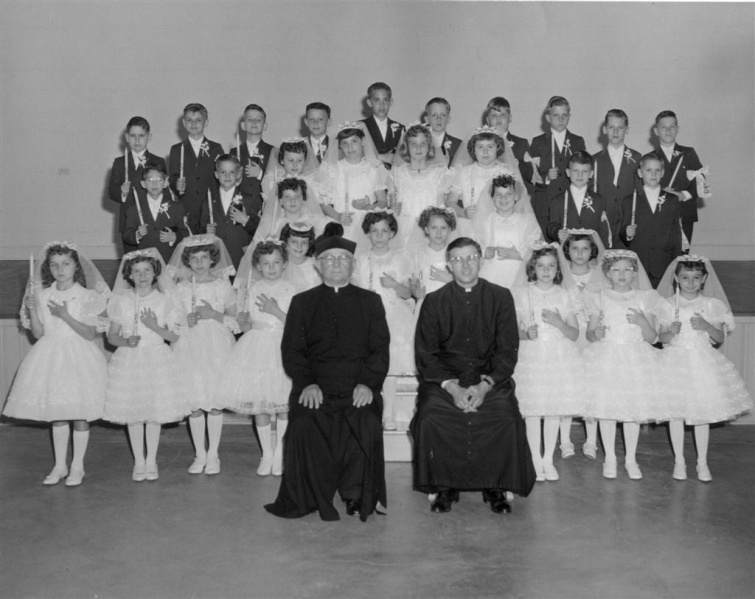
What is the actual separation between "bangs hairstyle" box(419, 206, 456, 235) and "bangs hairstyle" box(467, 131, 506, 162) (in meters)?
0.80

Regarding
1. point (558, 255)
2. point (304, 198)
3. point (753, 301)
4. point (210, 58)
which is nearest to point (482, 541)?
point (558, 255)

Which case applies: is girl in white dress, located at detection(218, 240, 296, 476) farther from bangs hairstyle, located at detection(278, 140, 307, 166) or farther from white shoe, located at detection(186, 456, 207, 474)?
bangs hairstyle, located at detection(278, 140, 307, 166)

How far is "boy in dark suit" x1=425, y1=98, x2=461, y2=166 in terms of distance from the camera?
6867 millimetres

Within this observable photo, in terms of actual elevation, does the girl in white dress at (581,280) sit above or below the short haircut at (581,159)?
below

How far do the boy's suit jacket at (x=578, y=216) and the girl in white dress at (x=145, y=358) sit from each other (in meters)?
2.77

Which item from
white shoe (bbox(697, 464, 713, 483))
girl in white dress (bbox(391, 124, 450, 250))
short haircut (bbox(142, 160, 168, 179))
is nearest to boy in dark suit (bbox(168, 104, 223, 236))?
short haircut (bbox(142, 160, 168, 179))

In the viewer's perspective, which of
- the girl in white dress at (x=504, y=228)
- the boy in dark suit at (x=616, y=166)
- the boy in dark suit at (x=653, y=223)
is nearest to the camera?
the girl in white dress at (x=504, y=228)

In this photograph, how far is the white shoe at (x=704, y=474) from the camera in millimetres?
5113

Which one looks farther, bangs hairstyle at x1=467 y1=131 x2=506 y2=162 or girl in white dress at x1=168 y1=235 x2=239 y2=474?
bangs hairstyle at x1=467 y1=131 x2=506 y2=162


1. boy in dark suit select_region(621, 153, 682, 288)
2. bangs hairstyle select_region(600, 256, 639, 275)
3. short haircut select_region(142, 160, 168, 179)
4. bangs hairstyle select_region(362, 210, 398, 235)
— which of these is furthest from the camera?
boy in dark suit select_region(621, 153, 682, 288)

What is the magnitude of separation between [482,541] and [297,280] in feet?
7.33

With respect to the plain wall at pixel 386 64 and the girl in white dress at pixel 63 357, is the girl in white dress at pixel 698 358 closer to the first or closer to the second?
the girl in white dress at pixel 63 357

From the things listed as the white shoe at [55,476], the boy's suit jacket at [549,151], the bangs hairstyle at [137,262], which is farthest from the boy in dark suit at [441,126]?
the white shoe at [55,476]

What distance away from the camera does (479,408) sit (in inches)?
185
